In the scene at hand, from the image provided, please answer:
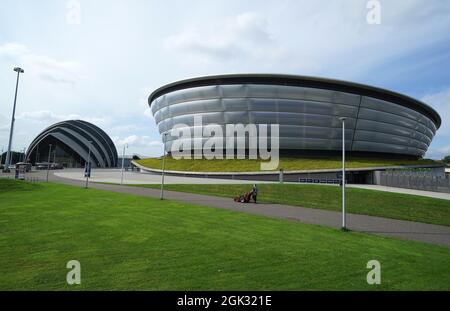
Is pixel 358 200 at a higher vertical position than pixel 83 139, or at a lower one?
lower

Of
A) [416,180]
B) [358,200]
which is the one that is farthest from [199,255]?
[416,180]

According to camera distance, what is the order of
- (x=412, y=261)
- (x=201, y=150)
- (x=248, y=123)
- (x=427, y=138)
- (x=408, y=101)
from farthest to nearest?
1. (x=427, y=138)
2. (x=408, y=101)
3. (x=201, y=150)
4. (x=248, y=123)
5. (x=412, y=261)

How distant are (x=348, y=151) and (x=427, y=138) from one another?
32.9 m

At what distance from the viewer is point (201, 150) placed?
58.6m

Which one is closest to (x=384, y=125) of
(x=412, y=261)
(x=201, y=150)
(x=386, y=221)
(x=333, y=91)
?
(x=333, y=91)

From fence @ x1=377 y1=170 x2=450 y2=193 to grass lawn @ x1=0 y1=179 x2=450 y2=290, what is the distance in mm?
27462

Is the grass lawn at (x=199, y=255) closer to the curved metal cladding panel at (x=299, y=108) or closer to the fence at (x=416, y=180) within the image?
the fence at (x=416, y=180)

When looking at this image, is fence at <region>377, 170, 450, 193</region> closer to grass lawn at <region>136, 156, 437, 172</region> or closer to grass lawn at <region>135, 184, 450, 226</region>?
grass lawn at <region>136, 156, 437, 172</region>

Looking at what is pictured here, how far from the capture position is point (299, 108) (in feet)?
180

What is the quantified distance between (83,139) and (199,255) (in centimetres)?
10990

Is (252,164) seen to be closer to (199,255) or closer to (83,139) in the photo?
(199,255)
